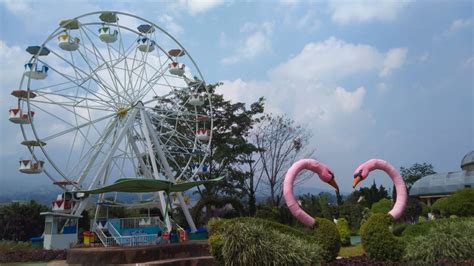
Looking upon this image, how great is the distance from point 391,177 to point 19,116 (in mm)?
16483

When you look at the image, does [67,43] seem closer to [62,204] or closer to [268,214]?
[62,204]

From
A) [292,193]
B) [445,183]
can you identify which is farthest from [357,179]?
[445,183]

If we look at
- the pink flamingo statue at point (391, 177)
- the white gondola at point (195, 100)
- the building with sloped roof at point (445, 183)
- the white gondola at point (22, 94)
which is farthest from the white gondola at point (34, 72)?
the building with sloped roof at point (445, 183)

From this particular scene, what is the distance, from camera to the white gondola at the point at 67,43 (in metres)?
22.4

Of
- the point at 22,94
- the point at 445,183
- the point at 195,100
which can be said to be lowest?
the point at 445,183

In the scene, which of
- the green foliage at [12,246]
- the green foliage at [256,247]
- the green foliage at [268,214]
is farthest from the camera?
the green foliage at [268,214]

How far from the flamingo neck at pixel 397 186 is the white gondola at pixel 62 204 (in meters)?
14.1

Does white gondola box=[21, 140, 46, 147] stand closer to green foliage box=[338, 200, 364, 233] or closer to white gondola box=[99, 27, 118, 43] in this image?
white gondola box=[99, 27, 118, 43]

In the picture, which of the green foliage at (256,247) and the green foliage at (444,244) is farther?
the green foliage at (444,244)

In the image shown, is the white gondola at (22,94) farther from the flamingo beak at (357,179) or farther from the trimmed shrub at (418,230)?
the trimmed shrub at (418,230)

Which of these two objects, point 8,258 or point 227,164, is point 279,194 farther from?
point 8,258

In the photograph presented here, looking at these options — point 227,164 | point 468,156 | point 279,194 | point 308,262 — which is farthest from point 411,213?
point 308,262

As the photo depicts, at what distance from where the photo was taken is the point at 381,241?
1320cm

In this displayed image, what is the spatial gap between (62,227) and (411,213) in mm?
21349
